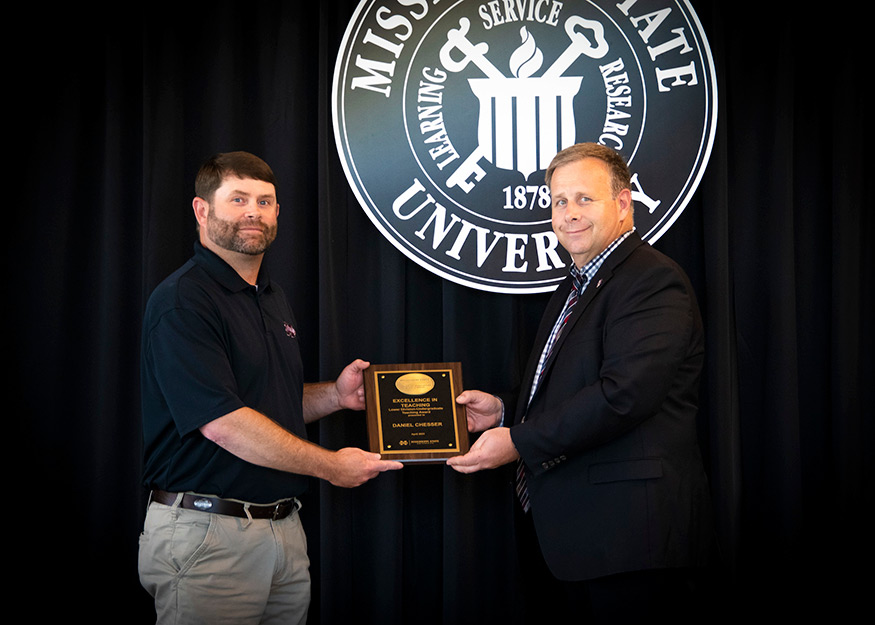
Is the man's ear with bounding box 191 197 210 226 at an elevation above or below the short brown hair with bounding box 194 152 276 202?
below

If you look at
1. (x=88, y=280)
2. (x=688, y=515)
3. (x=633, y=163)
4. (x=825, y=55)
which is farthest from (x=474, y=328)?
(x=825, y=55)

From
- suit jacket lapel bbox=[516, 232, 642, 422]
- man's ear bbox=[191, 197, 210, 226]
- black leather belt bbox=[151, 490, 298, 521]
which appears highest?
man's ear bbox=[191, 197, 210, 226]

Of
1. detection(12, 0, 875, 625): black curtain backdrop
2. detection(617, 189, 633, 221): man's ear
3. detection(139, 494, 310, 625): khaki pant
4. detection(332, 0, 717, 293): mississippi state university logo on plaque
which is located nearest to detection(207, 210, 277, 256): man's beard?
detection(12, 0, 875, 625): black curtain backdrop

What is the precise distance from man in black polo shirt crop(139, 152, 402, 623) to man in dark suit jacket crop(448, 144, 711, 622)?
18.0 inches

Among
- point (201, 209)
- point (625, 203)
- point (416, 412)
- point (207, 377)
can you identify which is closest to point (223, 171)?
point (201, 209)

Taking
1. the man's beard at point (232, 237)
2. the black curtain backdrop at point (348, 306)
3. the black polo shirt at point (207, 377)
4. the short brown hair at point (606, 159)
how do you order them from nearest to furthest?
the black polo shirt at point (207, 377) < the man's beard at point (232, 237) < the short brown hair at point (606, 159) < the black curtain backdrop at point (348, 306)

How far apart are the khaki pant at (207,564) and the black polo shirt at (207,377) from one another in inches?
2.9

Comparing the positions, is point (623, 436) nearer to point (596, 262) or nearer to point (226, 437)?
point (596, 262)

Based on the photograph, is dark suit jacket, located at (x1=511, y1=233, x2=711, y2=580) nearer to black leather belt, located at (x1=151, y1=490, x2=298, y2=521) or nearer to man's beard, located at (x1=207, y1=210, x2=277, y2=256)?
black leather belt, located at (x1=151, y1=490, x2=298, y2=521)

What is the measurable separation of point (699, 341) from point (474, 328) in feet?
2.58

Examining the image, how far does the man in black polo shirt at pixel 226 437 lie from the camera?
6.39 ft

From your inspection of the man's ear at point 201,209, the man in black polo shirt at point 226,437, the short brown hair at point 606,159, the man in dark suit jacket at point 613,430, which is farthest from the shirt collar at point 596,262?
the man's ear at point 201,209

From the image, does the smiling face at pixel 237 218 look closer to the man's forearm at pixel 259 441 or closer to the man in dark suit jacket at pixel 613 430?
the man's forearm at pixel 259 441

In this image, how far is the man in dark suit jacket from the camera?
6.45 ft
